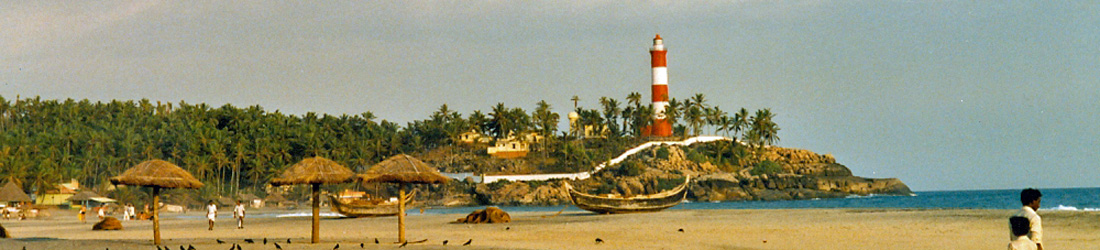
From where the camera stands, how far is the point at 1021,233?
8688 mm

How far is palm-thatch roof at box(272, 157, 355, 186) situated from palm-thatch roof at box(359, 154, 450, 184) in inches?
19.9

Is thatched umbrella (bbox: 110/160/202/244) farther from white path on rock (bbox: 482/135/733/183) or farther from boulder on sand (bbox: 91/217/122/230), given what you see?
white path on rock (bbox: 482/135/733/183)

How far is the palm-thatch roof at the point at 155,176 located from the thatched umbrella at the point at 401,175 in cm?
377

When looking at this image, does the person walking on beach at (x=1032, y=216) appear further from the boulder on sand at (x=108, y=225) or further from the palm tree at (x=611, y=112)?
the palm tree at (x=611, y=112)

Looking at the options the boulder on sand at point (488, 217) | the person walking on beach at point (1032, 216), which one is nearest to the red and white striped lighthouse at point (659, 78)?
the boulder on sand at point (488, 217)

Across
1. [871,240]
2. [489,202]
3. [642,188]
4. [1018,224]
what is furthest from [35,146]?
[1018,224]

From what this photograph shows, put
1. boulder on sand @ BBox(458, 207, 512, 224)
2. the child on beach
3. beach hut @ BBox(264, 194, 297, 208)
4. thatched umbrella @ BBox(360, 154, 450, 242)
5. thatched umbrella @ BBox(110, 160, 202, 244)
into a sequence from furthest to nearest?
beach hut @ BBox(264, 194, 297, 208) → boulder on sand @ BBox(458, 207, 512, 224) → thatched umbrella @ BBox(360, 154, 450, 242) → thatched umbrella @ BBox(110, 160, 202, 244) → the child on beach

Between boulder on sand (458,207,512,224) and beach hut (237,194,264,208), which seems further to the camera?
beach hut (237,194,264,208)

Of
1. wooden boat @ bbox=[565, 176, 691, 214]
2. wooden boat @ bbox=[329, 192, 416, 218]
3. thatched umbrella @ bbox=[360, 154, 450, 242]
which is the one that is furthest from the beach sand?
wooden boat @ bbox=[329, 192, 416, 218]

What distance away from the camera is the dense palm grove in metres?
102

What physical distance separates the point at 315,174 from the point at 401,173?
1784 mm

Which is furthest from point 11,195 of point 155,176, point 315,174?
point 315,174

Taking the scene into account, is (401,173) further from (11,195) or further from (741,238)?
(11,195)

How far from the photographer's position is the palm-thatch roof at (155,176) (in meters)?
20.5
